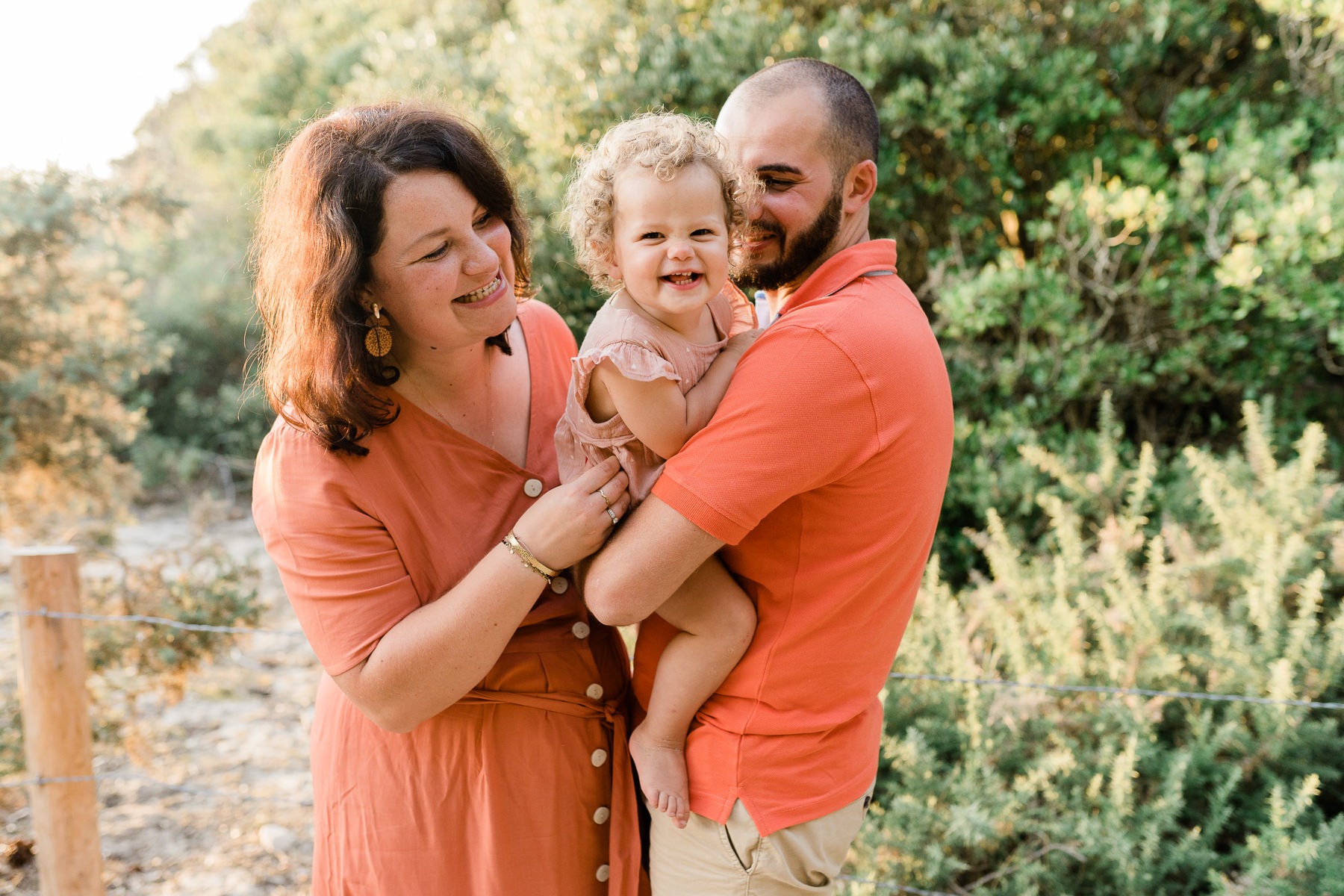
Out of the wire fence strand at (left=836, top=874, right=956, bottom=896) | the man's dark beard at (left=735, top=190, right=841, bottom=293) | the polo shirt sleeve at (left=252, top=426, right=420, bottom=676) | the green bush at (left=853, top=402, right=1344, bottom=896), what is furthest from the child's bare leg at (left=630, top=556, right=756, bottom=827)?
the green bush at (left=853, top=402, right=1344, bottom=896)

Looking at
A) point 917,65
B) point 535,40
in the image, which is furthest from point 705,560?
point 535,40

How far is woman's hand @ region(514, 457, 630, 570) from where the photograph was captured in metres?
1.63

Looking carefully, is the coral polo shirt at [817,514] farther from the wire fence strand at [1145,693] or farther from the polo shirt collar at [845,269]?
the wire fence strand at [1145,693]

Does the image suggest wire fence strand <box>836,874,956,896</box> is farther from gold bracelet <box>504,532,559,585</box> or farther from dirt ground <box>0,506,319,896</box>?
dirt ground <box>0,506,319,896</box>

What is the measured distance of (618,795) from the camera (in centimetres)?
187

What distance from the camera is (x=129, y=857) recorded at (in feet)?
14.0

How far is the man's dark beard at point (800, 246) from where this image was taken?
189 cm

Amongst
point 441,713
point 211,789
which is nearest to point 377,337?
point 441,713

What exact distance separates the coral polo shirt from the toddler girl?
0.06m

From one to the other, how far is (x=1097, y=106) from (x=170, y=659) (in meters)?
5.82

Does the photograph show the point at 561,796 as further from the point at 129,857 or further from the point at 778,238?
the point at 129,857

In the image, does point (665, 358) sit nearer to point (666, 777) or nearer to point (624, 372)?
point (624, 372)

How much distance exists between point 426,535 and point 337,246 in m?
0.57

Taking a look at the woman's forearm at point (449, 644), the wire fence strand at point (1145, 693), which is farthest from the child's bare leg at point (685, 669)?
the wire fence strand at point (1145, 693)
